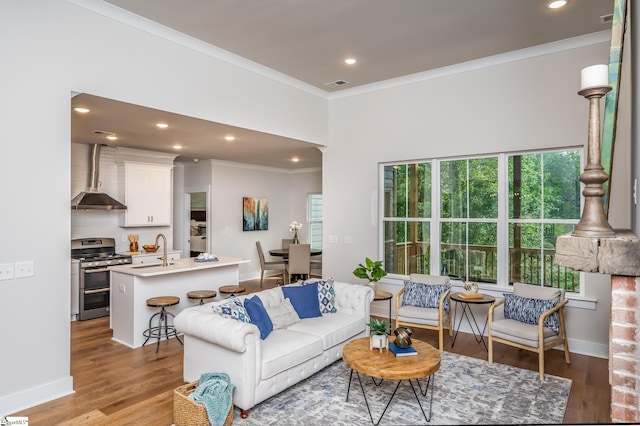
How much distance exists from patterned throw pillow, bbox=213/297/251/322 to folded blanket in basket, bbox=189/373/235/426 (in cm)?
53

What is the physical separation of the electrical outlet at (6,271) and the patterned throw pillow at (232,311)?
1.55 metres

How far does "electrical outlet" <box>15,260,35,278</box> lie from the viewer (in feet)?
10.1

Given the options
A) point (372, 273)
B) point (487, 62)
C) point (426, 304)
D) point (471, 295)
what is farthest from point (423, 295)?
point (487, 62)

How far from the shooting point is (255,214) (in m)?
9.37

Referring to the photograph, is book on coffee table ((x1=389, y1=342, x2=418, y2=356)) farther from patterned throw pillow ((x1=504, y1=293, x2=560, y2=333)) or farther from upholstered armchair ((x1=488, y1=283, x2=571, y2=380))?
patterned throw pillow ((x1=504, y1=293, x2=560, y2=333))

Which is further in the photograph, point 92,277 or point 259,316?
point 92,277

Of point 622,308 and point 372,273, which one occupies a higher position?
point 622,308

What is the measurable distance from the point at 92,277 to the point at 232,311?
3.72 meters

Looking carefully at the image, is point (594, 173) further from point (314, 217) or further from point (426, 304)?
point (314, 217)

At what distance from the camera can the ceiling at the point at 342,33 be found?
3566 millimetres

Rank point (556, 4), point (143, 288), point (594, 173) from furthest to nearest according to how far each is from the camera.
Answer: point (143, 288)
point (556, 4)
point (594, 173)

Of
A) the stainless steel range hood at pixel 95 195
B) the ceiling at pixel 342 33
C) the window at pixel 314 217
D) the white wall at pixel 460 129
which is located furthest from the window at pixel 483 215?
the stainless steel range hood at pixel 95 195

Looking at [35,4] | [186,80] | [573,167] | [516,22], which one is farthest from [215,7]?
[573,167]

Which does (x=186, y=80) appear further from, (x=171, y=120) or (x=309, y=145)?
(x=309, y=145)
